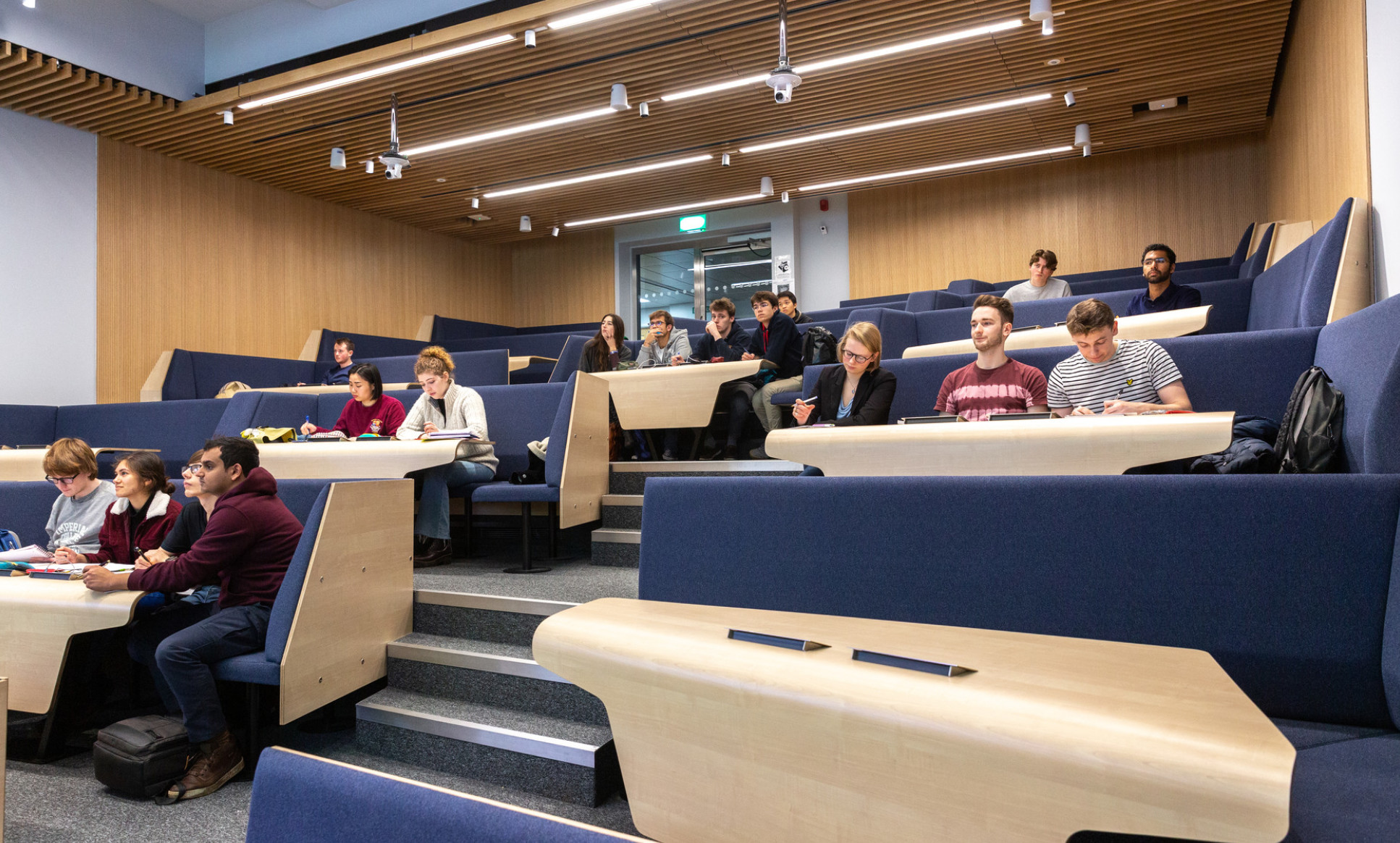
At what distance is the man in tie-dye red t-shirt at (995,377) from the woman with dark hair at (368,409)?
2927mm

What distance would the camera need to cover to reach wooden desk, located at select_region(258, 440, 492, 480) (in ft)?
11.3

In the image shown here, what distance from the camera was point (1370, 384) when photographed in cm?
182

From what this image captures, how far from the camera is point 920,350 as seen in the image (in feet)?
14.1

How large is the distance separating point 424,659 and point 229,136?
6.81 meters

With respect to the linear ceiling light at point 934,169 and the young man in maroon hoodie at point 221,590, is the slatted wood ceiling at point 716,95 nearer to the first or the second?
the linear ceiling light at point 934,169

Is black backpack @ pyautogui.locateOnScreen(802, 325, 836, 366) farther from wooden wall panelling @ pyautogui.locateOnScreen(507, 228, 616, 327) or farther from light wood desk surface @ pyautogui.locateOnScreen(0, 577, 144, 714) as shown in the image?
wooden wall panelling @ pyautogui.locateOnScreen(507, 228, 616, 327)

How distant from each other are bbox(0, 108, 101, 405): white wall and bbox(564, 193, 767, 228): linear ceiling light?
5.15 m

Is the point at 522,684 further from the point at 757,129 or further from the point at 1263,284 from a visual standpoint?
the point at 757,129

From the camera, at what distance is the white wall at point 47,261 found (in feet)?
22.6

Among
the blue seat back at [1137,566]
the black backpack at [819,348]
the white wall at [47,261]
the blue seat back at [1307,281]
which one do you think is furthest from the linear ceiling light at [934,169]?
the blue seat back at [1137,566]

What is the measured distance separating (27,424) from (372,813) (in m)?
7.34

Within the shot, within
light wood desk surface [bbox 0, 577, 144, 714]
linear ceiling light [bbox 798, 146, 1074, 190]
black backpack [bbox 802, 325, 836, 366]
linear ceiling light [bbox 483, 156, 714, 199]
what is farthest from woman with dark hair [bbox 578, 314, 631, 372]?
linear ceiling light [bbox 798, 146, 1074, 190]

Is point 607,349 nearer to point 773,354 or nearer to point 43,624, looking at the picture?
point 773,354

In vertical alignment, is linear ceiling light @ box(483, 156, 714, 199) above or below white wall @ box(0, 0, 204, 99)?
below
